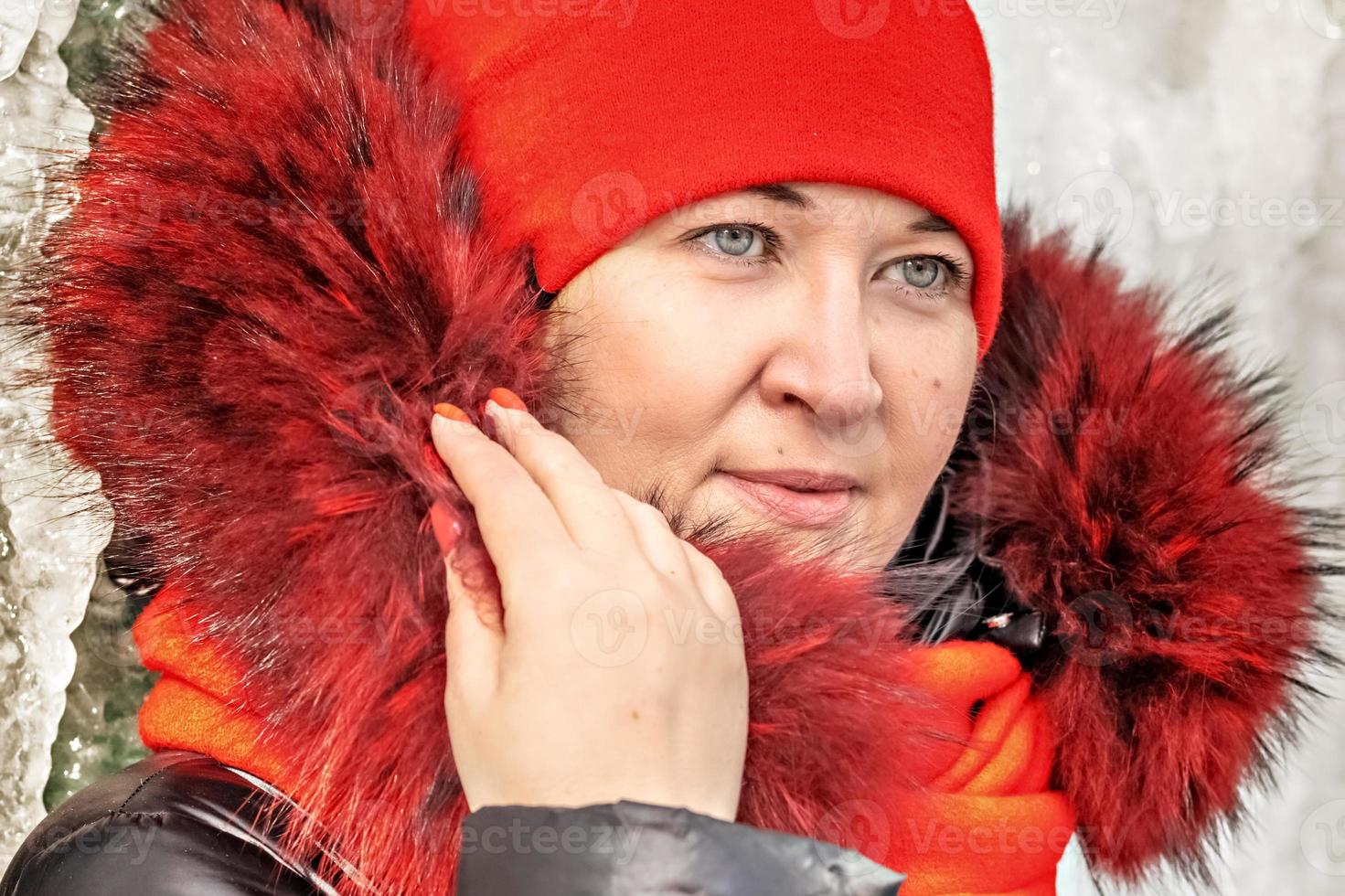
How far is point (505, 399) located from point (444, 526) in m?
0.14

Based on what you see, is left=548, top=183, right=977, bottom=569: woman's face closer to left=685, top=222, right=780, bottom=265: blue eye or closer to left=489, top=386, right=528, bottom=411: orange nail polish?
left=685, top=222, right=780, bottom=265: blue eye

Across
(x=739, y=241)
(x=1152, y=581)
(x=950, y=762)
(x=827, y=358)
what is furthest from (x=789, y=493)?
(x=1152, y=581)

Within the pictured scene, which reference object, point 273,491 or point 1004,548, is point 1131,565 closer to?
point 1004,548

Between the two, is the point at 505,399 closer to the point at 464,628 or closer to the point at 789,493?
the point at 464,628

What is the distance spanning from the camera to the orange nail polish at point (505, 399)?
105cm

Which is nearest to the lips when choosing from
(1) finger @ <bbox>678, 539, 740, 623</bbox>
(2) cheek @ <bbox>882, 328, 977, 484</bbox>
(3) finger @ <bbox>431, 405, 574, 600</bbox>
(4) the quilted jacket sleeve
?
(2) cheek @ <bbox>882, 328, 977, 484</bbox>

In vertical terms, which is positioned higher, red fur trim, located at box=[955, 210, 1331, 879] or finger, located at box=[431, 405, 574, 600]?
finger, located at box=[431, 405, 574, 600]

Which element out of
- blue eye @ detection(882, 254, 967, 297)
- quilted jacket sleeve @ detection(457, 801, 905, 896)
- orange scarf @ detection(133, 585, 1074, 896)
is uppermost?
blue eye @ detection(882, 254, 967, 297)

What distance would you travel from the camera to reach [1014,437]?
63.9 inches

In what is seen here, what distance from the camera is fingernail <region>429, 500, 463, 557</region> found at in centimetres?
96

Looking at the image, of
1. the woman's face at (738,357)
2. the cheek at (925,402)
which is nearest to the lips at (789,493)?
the woman's face at (738,357)

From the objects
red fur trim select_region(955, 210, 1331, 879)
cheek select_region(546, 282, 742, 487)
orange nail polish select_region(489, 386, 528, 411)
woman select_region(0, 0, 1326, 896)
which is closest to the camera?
woman select_region(0, 0, 1326, 896)

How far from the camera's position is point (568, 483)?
3.17 ft

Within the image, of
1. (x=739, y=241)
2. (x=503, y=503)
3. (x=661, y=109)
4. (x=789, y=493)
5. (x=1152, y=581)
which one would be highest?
(x=661, y=109)
